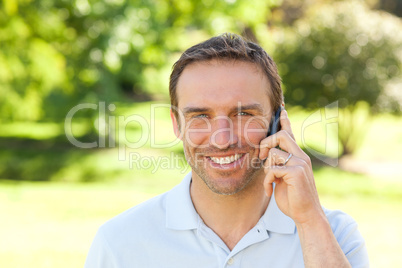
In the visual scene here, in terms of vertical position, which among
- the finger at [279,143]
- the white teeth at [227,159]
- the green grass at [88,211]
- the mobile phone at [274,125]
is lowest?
the green grass at [88,211]

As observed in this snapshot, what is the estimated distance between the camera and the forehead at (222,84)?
2.43m

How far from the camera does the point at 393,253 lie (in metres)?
8.65

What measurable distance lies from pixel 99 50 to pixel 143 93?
16871 mm

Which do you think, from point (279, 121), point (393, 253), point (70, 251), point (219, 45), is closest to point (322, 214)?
point (279, 121)

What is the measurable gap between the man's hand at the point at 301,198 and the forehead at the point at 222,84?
25 cm

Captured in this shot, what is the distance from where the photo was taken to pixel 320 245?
2168mm

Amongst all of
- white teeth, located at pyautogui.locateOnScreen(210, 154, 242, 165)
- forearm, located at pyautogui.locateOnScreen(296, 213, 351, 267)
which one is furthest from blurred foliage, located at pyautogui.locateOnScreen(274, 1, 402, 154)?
forearm, located at pyautogui.locateOnScreen(296, 213, 351, 267)

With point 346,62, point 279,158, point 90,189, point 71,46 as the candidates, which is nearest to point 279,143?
point 279,158

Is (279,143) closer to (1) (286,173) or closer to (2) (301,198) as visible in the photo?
(1) (286,173)

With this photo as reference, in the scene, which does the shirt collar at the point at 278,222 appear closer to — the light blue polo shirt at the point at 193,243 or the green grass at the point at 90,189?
the light blue polo shirt at the point at 193,243

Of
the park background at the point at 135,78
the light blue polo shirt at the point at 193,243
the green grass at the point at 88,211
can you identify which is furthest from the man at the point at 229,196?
the park background at the point at 135,78

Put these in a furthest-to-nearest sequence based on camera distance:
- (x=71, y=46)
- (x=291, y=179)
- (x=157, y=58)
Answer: (x=71, y=46) → (x=157, y=58) → (x=291, y=179)

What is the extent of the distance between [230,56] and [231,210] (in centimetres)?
78

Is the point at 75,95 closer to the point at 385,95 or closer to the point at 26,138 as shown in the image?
the point at 26,138
